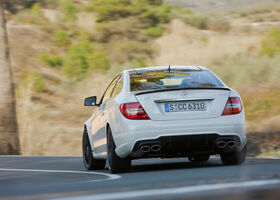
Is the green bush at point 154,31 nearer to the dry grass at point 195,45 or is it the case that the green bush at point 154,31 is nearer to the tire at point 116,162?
the dry grass at point 195,45

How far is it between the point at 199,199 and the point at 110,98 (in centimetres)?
545

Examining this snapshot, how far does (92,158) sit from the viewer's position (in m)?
11.3

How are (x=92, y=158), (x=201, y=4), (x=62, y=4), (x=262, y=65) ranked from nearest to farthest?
(x=92, y=158)
(x=262, y=65)
(x=62, y=4)
(x=201, y=4)

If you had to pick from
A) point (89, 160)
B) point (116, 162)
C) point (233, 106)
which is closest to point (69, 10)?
point (89, 160)

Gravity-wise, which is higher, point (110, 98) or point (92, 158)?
point (110, 98)

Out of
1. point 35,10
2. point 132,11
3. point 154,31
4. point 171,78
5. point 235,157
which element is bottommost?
point 235,157

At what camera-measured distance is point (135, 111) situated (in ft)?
29.5

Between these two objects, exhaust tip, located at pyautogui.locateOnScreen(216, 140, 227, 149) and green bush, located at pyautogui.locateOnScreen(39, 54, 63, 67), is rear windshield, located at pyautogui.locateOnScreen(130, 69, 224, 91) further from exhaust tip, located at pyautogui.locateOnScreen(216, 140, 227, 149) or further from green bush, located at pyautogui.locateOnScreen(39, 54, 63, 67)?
green bush, located at pyautogui.locateOnScreen(39, 54, 63, 67)

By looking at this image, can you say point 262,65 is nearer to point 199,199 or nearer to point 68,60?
point 68,60

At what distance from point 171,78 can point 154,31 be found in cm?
3828

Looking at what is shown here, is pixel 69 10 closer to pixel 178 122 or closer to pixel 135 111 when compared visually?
pixel 135 111

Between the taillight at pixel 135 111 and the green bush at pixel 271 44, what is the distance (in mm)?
27375

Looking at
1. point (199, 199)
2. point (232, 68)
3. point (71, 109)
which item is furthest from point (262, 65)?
point (199, 199)

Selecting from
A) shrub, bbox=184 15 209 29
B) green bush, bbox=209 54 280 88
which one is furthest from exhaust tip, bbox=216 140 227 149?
shrub, bbox=184 15 209 29
